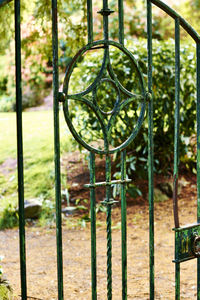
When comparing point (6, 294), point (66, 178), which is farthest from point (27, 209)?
point (6, 294)

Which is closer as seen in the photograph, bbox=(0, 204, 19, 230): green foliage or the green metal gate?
the green metal gate

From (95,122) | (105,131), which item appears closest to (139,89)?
(95,122)

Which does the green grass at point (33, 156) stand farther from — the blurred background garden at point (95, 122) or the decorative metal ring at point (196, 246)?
the decorative metal ring at point (196, 246)

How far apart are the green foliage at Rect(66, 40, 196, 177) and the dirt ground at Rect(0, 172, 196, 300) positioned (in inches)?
27.8

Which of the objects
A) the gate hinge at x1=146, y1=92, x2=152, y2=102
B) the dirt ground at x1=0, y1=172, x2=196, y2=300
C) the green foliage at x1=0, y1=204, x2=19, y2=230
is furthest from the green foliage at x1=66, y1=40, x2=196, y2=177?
the gate hinge at x1=146, y1=92, x2=152, y2=102

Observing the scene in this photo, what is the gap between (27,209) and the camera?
4.68m

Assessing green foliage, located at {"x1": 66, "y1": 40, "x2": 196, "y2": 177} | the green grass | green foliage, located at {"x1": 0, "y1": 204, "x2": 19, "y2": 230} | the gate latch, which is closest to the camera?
the gate latch

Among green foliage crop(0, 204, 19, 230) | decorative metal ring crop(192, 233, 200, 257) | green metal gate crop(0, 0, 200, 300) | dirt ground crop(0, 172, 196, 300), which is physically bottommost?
dirt ground crop(0, 172, 196, 300)

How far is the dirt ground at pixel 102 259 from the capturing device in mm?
2848

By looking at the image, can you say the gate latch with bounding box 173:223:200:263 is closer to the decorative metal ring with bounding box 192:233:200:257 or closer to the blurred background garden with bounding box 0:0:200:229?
the decorative metal ring with bounding box 192:233:200:257

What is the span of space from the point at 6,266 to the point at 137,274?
1009 millimetres

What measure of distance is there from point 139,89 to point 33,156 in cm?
192

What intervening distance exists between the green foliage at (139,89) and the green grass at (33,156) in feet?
1.19

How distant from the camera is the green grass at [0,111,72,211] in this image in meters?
5.15
